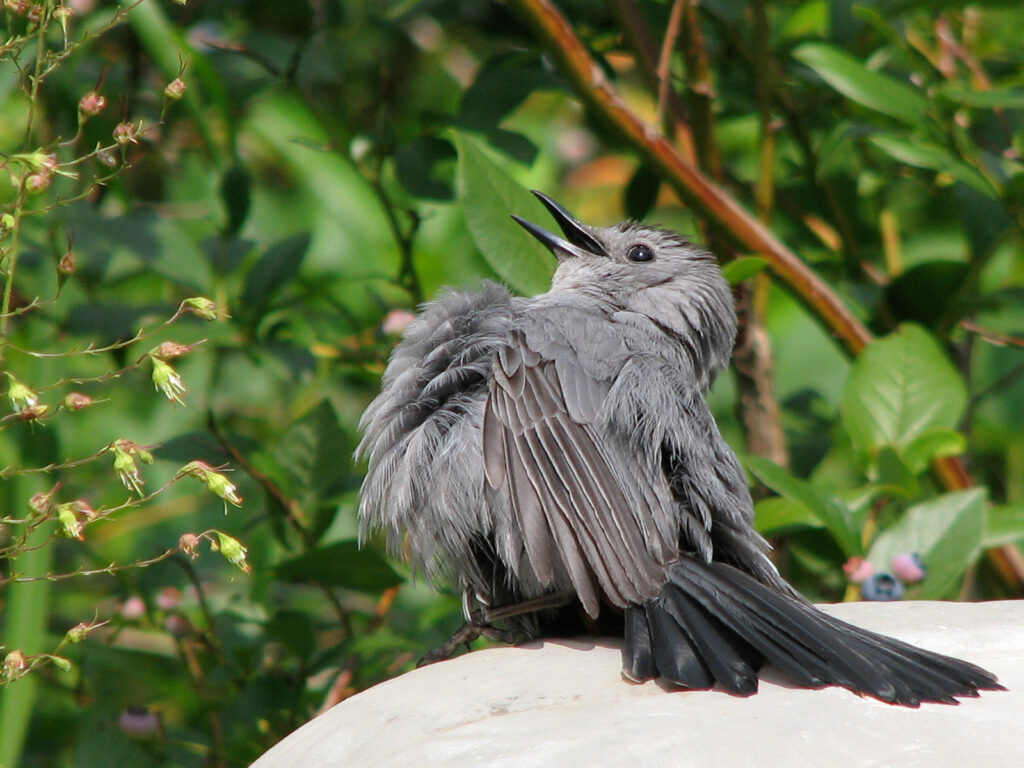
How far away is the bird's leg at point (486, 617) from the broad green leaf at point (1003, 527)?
1.20m

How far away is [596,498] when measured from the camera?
2600mm

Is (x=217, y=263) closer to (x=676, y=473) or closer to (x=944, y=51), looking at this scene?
(x=676, y=473)

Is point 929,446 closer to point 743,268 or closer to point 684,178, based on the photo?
point 743,268

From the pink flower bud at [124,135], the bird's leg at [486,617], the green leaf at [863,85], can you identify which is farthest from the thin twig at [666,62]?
the pink flower bud at [124,135]

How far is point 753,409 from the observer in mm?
3908

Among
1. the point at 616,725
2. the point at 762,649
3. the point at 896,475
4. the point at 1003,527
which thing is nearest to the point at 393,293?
the point at 896,475

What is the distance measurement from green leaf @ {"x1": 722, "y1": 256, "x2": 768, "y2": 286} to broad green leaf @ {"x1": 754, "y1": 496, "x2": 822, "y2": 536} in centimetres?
63

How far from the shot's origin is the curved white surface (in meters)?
1.98

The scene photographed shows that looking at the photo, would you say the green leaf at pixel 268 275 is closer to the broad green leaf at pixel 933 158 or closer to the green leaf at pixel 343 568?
the green leaf at pixel 343 568

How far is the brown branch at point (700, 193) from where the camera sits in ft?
11.2

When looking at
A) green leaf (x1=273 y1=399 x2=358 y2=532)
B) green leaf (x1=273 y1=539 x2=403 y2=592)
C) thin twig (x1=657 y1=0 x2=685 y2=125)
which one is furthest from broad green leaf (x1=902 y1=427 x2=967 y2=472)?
green leaf (x1=273 y1=399 x2=358 y2=532)

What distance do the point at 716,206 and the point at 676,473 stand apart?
1.14 meters

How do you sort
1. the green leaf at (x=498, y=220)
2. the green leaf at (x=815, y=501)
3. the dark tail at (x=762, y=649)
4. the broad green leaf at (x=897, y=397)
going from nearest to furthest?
the dark tail at (x=762, y=649), the green leaf at (x=815, y=501), the green leaf at (x=498, y=220), the broad green leaf at (x=897, y=397)

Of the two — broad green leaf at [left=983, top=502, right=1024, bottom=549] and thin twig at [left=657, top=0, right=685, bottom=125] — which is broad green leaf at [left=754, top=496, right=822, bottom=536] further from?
thin twig at [left=657, top=0, right=685, bottom=125]
